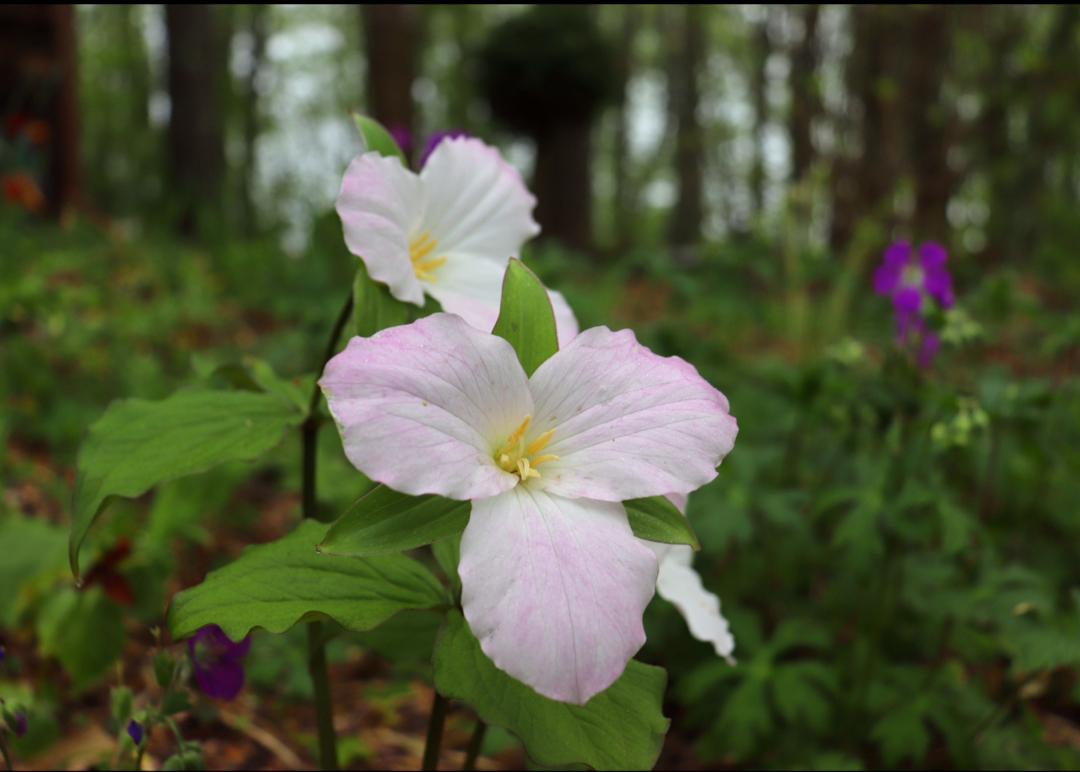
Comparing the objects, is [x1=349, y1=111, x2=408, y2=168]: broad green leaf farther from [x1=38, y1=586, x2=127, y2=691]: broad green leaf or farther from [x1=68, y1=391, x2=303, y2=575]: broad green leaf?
[x1=38, y1=586, x2=127, y2=691]: broad green leaf

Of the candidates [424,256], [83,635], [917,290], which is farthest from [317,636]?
[917,290]

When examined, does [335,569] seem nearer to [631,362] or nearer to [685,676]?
[631,362]

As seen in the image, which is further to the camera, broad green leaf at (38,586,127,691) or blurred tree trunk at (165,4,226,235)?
blurred tree trunk at (165,4,226,235)

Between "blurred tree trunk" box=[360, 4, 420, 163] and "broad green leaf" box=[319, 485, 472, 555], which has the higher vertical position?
"blurred tree trunk" box=[360, 4, 420, 163]

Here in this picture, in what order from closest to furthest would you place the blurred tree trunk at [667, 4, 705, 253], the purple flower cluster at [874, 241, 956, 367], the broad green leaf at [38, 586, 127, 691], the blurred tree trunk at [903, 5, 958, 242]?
the broad green leaf at [38, 586, 127, 691] → the purple flower cluster at [874, 241, 956, 367] → the blurred tree trunk at [903, 5, 958, 242] → the blurred tree trunk at [667, 4, 705, 253]

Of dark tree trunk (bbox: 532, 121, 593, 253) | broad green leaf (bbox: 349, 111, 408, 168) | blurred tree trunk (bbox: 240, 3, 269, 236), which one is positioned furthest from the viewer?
blurred tree trunk (bbox: 240, 3, 269, 236)

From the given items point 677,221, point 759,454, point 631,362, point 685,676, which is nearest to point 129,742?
point 631,362

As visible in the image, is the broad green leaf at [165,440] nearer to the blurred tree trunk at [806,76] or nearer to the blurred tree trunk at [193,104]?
the blurred tree trunk at [806,76]

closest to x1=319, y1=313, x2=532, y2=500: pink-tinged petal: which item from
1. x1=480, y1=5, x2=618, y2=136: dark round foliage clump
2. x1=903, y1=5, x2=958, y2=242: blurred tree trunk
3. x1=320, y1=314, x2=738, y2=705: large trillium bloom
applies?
x1=320, y1=314, x2=738, y2=705: large trillium bloom
